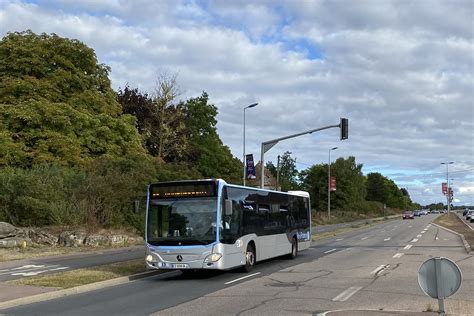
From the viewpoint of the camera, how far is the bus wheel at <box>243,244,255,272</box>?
17.3 m

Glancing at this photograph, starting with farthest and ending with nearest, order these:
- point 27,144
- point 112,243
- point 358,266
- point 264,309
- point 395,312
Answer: point 27,144 → point 112,243 → point 358,266 → point 264,309 → point 395,312

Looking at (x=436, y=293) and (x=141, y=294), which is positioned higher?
(x=436, y=293)

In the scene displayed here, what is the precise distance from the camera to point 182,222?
1591 centimetres

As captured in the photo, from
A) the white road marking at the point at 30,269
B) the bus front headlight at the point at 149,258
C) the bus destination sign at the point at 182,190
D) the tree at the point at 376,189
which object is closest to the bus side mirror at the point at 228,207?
the bus destination sign at the point at 182,190

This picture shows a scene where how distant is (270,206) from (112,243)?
40.4 ft

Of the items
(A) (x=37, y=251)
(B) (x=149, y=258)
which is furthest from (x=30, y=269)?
(A) (x=37, y=251)

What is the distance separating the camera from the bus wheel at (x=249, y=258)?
1730 cm

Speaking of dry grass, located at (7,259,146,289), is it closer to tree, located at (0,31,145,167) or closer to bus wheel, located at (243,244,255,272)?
bus wheel, located at (243,244,255,272)

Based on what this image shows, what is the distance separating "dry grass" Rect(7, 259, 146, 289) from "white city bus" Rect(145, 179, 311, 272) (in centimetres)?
144

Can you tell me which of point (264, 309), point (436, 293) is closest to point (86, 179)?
point (264, 309)

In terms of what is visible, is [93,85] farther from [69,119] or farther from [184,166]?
[184,166]

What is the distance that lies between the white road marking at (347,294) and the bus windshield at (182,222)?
13.8ft

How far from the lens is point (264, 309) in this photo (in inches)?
413

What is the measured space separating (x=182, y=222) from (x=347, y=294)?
5.57 meters
